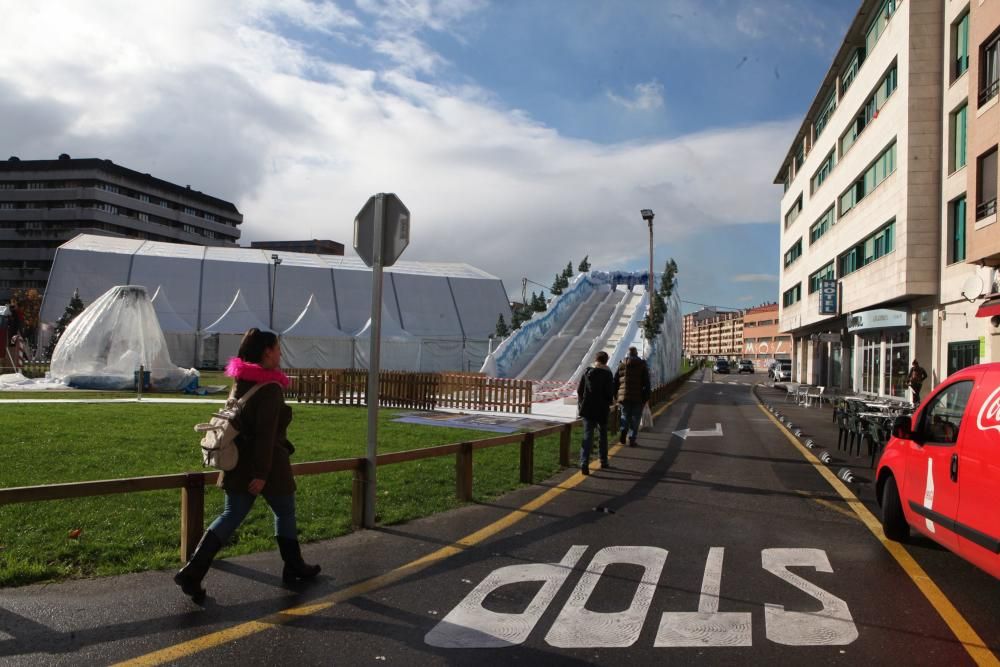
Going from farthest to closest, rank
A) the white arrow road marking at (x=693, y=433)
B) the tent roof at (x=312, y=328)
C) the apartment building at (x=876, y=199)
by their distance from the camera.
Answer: the tent roof at (x=312, y=328)
the apartment building at (x=876, y=199)
the white arrow road marking at (x=693, y=433)

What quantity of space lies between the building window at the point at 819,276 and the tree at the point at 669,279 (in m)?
10.1

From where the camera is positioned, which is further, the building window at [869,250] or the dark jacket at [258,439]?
the building window at [869,250]

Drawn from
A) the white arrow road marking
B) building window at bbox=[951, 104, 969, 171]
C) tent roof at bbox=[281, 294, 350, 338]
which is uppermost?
building window at bbox=[951, 104, 969, 171]

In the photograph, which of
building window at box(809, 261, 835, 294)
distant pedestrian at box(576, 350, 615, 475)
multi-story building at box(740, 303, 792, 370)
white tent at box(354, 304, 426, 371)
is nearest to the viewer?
distant pedestrian at box(576, 350, 615, 475)

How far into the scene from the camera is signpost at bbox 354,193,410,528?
6895mm

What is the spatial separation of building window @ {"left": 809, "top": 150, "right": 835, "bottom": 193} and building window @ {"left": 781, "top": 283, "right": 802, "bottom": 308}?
21.3ft

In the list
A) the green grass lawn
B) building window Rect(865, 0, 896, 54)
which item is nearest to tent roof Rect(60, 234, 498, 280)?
building window Rect(865, 0, 896, 54)

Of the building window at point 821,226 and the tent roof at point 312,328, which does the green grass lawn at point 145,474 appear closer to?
the tent roof at point 312,328

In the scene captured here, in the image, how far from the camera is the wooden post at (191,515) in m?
5.57

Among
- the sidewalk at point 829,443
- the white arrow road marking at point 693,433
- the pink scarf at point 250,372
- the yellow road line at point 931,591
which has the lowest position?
the sidewalk at point 829,443

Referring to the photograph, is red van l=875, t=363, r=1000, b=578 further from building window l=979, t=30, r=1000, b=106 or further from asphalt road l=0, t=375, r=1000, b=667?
building window l=979, t=30, r=1000, b=106

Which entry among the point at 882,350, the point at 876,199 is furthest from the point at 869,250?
the point at 882,350

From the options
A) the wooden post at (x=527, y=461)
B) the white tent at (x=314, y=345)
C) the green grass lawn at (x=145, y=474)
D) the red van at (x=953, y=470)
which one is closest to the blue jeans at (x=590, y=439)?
the green grass lawn at (x=145, y=474)

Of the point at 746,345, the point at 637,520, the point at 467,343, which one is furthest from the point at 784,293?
the point at 746,345
